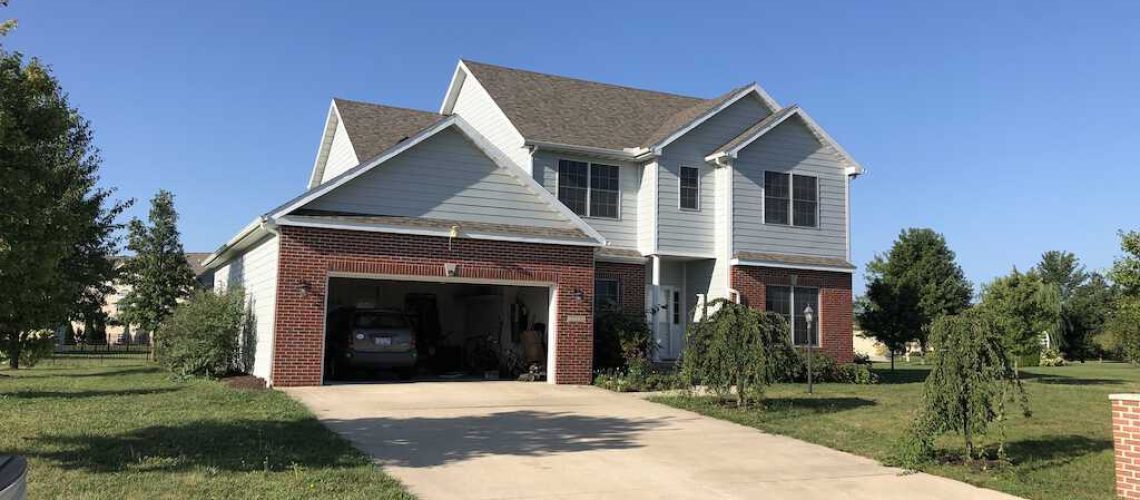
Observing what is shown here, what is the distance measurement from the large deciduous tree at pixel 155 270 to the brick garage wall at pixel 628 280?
21741 mm

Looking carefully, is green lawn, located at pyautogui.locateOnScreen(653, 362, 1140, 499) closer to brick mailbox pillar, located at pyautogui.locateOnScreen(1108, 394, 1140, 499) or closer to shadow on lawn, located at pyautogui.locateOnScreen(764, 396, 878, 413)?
shadow on lawn, located at pyautogui.locateOnScreen(764, 396, 878, 413)

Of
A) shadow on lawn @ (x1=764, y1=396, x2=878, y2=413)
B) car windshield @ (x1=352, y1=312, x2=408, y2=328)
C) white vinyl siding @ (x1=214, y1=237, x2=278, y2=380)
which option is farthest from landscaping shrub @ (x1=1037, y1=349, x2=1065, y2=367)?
white vinyl siding @ (x1=214, y1=237, x2=278, y2=380)

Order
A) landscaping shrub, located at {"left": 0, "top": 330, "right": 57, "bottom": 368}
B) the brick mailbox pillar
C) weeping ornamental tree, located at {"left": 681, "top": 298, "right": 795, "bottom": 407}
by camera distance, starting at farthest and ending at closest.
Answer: weeping ornamental tree, located at {"left": 681, "top": 298, "right": 795, "bottom": 407} < landscaping shrub, located at {"left": 0, "top": 330, "right": 57, "bottom": 368} < the brick mailbox pillar

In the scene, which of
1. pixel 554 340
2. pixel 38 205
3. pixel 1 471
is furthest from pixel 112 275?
pixel 1 471

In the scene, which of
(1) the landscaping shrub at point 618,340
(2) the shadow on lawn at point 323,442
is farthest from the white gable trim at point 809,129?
(2) the shadow on lawn at point 323,442

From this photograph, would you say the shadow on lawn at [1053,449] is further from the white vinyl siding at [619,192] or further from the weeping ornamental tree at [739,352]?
the white vinyl siding at [619,192]

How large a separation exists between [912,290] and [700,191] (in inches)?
310

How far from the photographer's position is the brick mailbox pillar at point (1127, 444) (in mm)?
7435

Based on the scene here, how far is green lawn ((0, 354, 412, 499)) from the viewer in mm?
7125

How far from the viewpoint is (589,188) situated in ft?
69.3

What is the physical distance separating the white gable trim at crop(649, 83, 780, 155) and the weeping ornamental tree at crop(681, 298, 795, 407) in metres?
7.94

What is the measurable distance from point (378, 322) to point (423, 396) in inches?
126

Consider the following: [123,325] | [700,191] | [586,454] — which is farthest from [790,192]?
[123,325]

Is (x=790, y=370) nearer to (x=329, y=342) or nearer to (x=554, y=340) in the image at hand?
(x=554, y=340)
